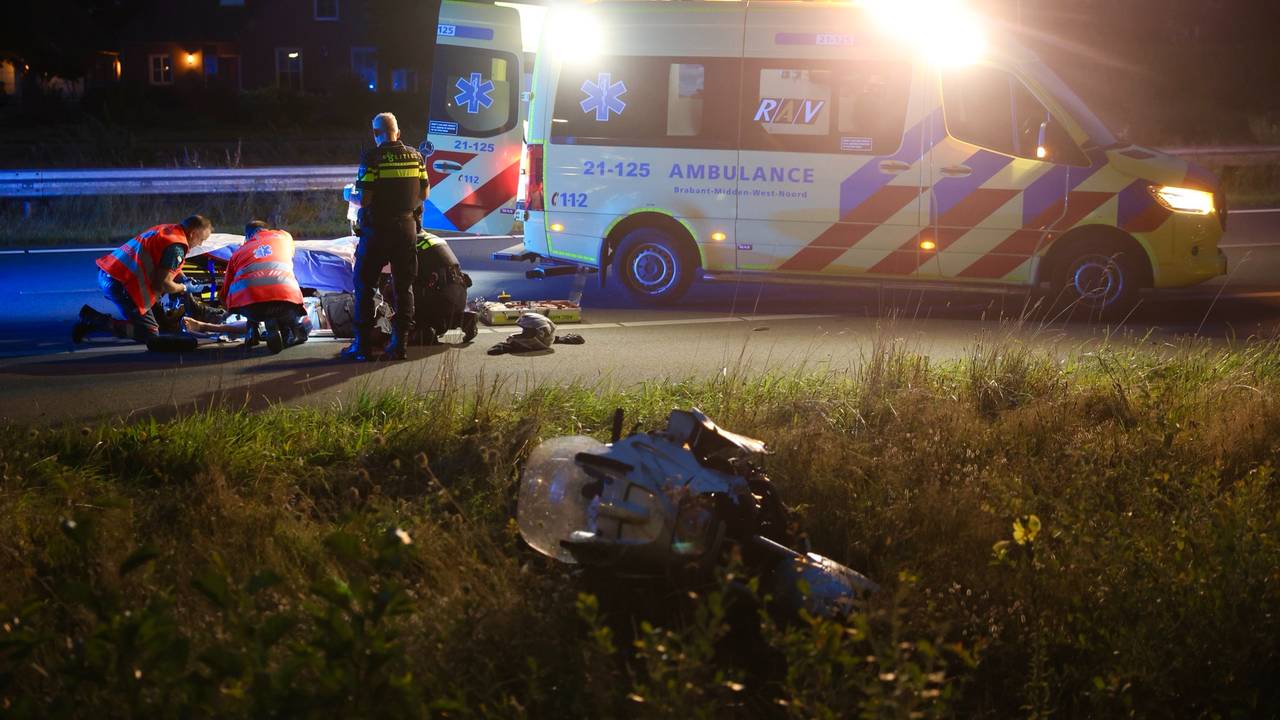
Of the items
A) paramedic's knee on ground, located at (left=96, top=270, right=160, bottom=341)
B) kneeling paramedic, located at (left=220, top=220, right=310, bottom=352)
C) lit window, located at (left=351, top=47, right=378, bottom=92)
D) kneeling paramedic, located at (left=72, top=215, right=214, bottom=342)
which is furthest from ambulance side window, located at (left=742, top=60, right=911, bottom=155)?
lit window, located at (left=351, top=47, right=378, bottom=92)

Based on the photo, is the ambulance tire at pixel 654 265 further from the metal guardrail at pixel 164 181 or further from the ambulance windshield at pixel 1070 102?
the metal guardrail at pixel 164 181

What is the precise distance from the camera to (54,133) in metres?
38.5

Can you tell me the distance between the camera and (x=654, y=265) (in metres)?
12.1

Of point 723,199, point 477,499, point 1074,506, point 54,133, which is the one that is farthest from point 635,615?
point 54,133

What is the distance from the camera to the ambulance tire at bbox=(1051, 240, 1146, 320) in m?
11.3

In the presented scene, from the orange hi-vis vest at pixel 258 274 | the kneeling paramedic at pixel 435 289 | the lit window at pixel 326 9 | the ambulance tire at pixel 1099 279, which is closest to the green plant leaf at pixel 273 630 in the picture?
the orange hi-vis vest at pixel 258 274

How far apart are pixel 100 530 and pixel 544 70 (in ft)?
24.5

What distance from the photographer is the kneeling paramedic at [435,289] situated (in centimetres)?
1020

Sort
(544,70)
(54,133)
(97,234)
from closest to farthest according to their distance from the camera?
1. (544,70)
2. (97,234)
3. (54,133)

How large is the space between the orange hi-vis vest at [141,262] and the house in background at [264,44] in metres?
41.8

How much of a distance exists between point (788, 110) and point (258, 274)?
15.1 ft

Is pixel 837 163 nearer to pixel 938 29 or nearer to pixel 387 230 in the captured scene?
pixel 938 29

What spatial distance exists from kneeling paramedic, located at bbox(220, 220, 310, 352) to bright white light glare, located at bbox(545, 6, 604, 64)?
330 cm

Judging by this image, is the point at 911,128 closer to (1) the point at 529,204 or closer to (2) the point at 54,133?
(1) the point at 529,204
